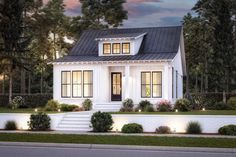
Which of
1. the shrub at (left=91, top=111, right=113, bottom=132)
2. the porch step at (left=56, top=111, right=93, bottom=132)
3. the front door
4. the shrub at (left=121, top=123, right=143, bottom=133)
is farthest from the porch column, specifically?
the shrub at (left=121, top=123, right=143, bottom=133)

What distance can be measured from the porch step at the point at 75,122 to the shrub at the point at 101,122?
973 millimetres

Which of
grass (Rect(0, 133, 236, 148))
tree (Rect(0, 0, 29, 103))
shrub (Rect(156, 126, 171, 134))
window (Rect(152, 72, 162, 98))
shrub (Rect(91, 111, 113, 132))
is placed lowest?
grass (Rect(0, 133, 236, 148))

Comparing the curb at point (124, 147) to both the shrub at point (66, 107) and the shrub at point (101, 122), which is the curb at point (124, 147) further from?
the shrub at point (66, 107)

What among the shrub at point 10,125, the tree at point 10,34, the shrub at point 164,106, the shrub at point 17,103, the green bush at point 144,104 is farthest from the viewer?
the tree at point 10,34

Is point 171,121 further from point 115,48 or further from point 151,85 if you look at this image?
point 115,48

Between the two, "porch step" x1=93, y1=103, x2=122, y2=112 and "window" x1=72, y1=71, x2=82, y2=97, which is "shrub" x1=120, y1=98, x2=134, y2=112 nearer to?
"porch step" x1=93, y1=103, x2=122, y2=112

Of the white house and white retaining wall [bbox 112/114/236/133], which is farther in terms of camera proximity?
the white house

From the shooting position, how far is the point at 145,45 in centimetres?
3647

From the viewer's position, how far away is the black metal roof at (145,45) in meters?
34.2

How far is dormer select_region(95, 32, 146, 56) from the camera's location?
3478 cm

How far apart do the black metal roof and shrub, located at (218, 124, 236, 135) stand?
1008 cm

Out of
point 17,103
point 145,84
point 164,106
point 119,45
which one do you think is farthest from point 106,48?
point 17,103

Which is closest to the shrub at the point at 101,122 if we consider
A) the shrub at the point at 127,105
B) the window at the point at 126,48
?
the shrub at the point at 127,105

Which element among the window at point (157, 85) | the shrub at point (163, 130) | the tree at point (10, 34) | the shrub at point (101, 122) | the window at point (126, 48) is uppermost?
the tree at point (10, 34)
